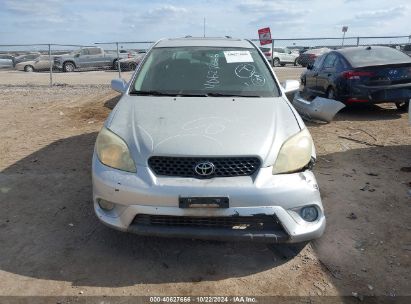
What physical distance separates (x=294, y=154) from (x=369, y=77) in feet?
19.3

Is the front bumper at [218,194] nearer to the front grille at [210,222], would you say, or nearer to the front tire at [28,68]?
the front grille at [210,222]

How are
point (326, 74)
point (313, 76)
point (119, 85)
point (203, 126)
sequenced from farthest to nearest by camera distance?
1. point (313, 76)
2. point (326, 74)
3. point (119, 85)
4. point (203, 126)

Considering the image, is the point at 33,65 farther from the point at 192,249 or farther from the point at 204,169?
the point at 204,169

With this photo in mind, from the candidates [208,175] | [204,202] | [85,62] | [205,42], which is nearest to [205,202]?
[204,202]

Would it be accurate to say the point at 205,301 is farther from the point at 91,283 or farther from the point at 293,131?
the point at 293,131

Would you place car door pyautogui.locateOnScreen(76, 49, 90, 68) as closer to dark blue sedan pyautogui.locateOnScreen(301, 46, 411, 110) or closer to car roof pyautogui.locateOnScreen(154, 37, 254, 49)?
dark blue sedan pyautogui.locateOnScreen(301, 46, 411, 110)

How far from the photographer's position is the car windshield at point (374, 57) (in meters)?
8.45

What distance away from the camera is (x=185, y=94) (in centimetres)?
409

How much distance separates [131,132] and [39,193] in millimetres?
1980

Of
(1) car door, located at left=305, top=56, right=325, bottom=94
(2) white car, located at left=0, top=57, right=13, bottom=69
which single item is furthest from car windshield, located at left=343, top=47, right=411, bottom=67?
(2) white car, located at left=0, top=57, right=13, bottom=69

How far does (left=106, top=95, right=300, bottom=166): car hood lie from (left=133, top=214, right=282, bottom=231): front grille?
42cm

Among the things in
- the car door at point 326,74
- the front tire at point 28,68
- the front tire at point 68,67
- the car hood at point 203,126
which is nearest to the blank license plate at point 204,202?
the car hood at point 203,126

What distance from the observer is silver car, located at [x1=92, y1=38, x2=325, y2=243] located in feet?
9.56

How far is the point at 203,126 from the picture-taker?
3.34 m
